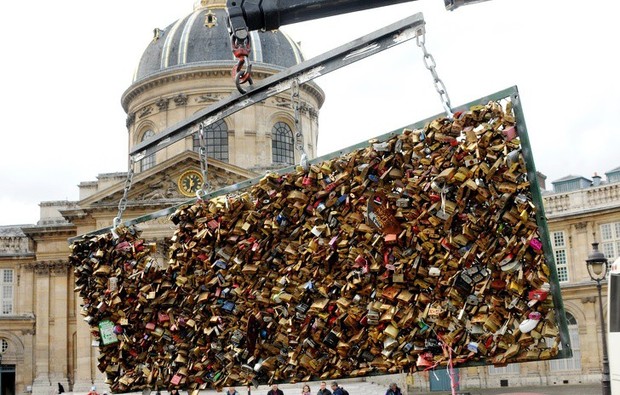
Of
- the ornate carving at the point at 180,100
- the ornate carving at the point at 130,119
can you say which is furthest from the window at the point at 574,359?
the ornate carving at the point at 130,119

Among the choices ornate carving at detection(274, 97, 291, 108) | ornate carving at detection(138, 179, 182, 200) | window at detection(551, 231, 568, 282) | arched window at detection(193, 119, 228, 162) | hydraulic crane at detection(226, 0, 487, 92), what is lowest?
hydraulic crane at detection(226, 0, 487, 92)

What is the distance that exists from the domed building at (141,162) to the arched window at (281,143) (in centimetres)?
7

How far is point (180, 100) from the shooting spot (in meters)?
57.4

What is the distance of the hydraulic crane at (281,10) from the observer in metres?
4.09

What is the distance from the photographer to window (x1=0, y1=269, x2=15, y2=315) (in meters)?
56.8

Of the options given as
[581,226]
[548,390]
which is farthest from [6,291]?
[581,226]

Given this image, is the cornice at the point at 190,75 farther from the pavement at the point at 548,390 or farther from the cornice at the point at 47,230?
the pavement at the point at 548,390

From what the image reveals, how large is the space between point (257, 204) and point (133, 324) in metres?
1.25

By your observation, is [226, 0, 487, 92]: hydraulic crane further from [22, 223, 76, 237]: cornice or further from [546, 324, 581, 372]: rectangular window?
[22, 223, 76, 237]: cornice

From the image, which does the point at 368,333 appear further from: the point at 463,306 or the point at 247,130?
the point at 247,130

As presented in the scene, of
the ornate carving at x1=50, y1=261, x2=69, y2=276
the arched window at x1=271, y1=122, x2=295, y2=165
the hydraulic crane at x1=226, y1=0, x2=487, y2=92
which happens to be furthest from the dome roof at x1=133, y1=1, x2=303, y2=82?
the hydraulic crane at x1=226, y1=0, x2=487, y2=92

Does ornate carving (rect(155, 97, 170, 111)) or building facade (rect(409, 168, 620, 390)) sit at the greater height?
ornate carving (rect(155, 97, 170, 111))

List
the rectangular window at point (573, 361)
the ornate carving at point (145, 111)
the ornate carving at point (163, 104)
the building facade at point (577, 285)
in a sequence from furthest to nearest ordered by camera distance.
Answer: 1. the ornate carving at point (145, 111)
2. the ornate carving at point (163, 104)
3. the rectangular window at point (573, 361)
4. the building facade at point (577, 285)

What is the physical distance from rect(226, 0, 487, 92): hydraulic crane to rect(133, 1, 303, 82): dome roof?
52753 millimetres
